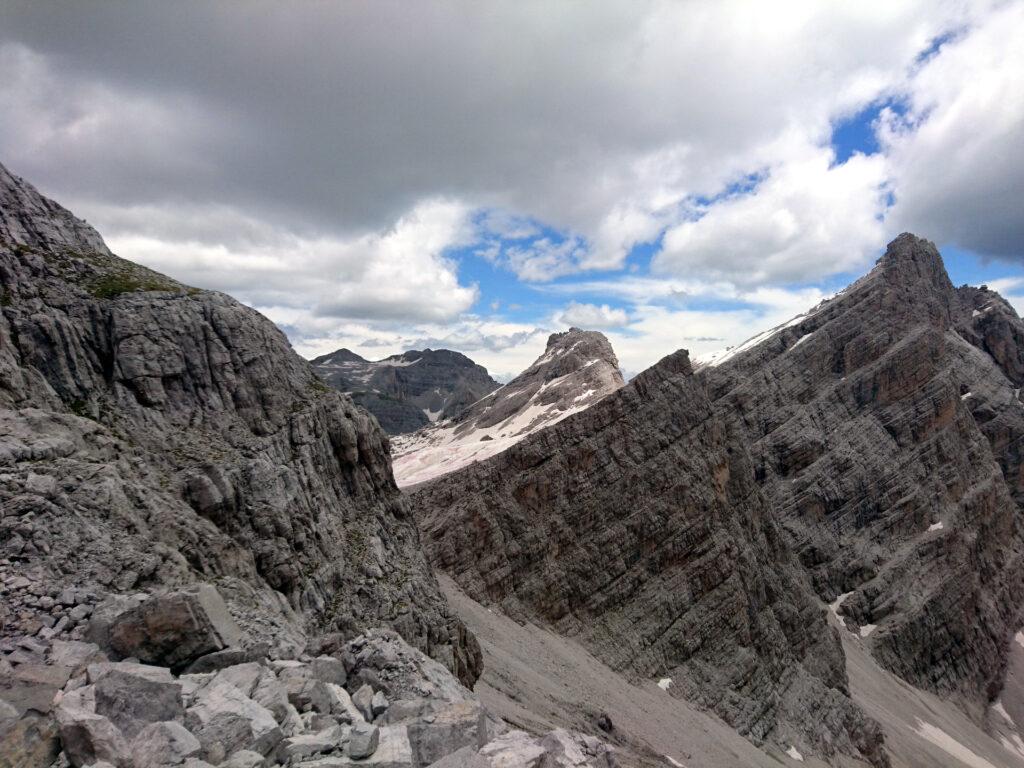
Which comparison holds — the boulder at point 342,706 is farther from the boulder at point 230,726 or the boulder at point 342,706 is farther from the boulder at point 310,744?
the boulder at point 230,726

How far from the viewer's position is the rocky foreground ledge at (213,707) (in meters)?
10.4

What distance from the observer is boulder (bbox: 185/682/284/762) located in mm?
11125

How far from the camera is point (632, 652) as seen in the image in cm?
6184

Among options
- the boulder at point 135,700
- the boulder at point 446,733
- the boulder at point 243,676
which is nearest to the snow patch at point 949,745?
the boulder at point 446,733

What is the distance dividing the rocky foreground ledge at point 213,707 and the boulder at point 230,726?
0.07 ft

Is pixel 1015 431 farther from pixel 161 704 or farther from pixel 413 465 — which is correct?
Result: pixel 161 704

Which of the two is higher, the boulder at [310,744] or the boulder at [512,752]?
the boulder at [310,744]

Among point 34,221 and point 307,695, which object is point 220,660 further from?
point 34,221

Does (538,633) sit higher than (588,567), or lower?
lower

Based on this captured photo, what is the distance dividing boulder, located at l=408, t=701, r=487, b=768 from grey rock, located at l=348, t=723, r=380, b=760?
70cm

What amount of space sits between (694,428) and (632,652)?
2876cm

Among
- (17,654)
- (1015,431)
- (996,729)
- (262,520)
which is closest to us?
(17,654)

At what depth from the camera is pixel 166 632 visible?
541 inches

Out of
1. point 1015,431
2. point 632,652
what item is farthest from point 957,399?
point 632,652
